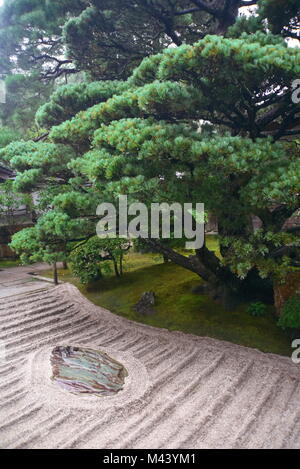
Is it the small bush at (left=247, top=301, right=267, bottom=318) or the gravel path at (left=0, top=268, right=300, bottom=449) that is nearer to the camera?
the gravel path at (left=0, top=268, right=300, bottom=449)

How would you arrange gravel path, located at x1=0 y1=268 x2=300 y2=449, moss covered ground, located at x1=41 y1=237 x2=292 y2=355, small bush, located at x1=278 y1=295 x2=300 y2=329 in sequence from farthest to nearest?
moss covered ground, located at x1=41 y1=237 x2=292 y2=355
small bush, located at x1=278 y1=295 x2=300 y2=329
gravel path, located at x1=0 y1=268 x2=300 y2=449

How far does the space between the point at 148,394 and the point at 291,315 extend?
9.82ft

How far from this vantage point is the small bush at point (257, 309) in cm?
680

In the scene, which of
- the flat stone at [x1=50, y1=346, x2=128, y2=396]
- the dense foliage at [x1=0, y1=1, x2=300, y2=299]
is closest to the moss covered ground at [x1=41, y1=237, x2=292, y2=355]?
the dense foliage at [x1=0, y1=1, x2=300, y2=299]

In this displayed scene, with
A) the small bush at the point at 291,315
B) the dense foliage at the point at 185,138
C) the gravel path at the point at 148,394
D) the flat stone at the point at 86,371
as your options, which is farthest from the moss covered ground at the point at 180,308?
the flat stone at the point at 86,371

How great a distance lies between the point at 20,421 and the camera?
4059 millimetres

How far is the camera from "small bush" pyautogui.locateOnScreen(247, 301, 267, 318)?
6797mm

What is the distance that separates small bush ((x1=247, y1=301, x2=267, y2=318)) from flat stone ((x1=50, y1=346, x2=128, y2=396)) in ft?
10.2

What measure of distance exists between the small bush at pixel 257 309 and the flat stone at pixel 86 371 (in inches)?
123

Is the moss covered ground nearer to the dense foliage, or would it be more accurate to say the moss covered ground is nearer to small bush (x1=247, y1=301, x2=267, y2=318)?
small bush (x1=247, y1=301, x2=267, y2=318)

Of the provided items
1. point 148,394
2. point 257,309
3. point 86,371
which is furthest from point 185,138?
point 257,309

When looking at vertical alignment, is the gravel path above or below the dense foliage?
below

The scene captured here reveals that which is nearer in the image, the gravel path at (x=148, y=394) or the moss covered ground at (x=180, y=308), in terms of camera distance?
the gravel path at (x=148, y=394)

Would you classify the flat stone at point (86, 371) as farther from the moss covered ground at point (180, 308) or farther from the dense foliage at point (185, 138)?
the dense foliage at point (185, 138)
